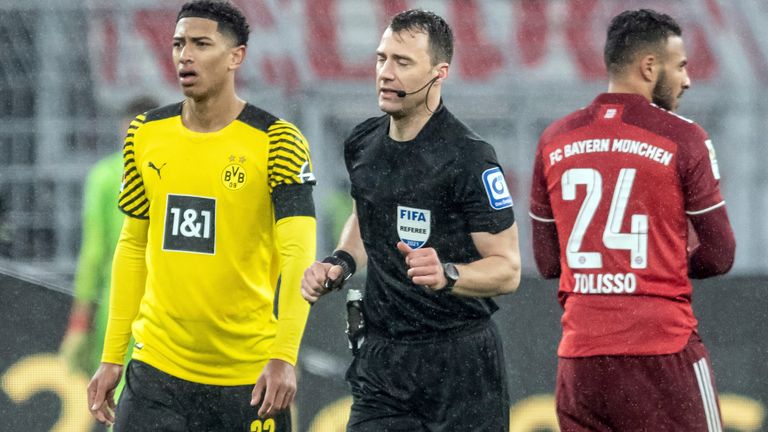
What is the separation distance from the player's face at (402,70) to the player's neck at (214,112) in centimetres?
47

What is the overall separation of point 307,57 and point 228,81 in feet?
17.5

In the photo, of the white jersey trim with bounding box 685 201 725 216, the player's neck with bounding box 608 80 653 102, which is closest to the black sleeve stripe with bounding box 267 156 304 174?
the player's neck with bounding box 608 80 653 102

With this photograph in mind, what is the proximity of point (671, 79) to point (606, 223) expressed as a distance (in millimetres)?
564

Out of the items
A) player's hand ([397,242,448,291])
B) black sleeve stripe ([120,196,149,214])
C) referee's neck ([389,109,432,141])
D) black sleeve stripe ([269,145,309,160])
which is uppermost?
referee's neck ([389,109,432,141])

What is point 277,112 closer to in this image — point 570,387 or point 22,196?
point 22,196

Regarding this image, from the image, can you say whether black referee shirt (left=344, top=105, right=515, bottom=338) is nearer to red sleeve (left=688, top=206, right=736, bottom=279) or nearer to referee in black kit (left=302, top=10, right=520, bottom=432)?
referee in black kit (left=302, top=10, right=520, bottom=432)

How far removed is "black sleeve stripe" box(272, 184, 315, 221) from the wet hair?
2.27 meters

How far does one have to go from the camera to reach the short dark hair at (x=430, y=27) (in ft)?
14.8

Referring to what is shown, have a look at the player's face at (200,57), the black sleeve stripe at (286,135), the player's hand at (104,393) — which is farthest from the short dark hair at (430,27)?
the player's hand at (104,393)

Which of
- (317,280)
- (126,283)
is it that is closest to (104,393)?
(126,283)

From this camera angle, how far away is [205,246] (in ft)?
14.6

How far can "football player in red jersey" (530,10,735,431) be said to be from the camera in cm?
444

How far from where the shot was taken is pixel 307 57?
9.88 metres

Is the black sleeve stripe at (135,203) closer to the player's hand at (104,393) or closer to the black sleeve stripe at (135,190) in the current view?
the black sleeve stripe at (135,190)
